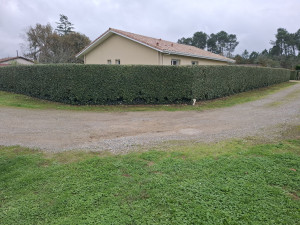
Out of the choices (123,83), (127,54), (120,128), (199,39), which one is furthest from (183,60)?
(199,39)

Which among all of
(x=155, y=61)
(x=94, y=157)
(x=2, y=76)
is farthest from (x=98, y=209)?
(x=2, y=76)

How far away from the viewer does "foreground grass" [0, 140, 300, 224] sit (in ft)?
8.41

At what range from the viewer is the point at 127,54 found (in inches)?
613

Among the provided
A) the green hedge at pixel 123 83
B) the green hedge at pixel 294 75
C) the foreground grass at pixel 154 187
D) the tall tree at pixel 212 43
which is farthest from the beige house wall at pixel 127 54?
the tall tree at pixel 212 43

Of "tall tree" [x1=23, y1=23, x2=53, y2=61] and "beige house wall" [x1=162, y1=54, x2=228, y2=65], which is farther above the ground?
"tall tree" [x1=23, y1=23, x2=53, y2=61]

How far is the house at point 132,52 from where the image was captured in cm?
1412

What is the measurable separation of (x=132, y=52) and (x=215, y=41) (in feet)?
204

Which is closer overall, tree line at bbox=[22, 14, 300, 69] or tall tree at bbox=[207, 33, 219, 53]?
tree line at bbox=[22, 14, 300, 69]

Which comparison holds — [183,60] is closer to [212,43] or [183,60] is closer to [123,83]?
[123,83]

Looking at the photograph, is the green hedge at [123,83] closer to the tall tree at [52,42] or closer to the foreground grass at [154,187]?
the foreground grass at [154,187]

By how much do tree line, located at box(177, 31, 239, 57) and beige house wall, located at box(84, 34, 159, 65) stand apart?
56.2 meters

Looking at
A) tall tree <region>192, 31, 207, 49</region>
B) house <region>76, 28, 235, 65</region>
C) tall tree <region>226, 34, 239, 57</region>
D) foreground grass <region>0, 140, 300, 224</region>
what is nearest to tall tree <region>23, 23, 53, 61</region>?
house <region>76, 28, 235, 65</region>

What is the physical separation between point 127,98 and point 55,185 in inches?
297

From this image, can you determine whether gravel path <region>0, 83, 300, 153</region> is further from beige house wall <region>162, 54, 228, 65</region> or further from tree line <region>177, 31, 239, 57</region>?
tree line <region>177, 31, 239, 57</region>
